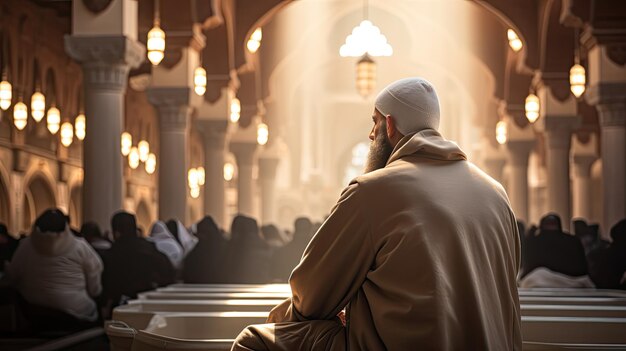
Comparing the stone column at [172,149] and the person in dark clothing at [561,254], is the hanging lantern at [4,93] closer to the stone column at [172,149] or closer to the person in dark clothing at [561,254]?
the stone column at [172,149]

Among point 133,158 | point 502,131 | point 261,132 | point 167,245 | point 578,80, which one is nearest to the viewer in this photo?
point 167,245

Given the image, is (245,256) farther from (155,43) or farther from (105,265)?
(155,43)

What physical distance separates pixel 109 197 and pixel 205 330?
25.7ft

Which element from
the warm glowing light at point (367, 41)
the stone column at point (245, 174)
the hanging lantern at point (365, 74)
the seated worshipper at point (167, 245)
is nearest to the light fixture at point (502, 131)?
the warm glowing light at point (367, 41)

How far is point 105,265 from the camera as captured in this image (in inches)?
368

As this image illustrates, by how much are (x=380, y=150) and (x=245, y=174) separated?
69.8 ft

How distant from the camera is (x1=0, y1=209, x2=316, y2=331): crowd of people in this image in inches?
330

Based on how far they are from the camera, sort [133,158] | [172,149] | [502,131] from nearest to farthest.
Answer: [172,149]
[502,131]
[133,158]

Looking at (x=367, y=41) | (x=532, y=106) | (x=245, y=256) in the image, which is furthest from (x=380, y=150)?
(x=367, y=41)

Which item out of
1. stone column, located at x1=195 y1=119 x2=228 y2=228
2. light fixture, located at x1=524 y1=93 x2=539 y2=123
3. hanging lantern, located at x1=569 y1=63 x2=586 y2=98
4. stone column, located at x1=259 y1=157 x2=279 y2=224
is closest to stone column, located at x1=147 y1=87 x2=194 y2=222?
stone column, located at x1=195 y1=119 x2=228 y2=228

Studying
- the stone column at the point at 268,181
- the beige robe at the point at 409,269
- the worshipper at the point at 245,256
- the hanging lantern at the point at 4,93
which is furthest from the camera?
the stone column at the point at 268,181

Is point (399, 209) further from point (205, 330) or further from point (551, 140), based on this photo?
point (551, 140)

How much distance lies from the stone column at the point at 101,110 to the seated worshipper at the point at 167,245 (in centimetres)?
72

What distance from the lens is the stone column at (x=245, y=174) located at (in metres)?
24.2
